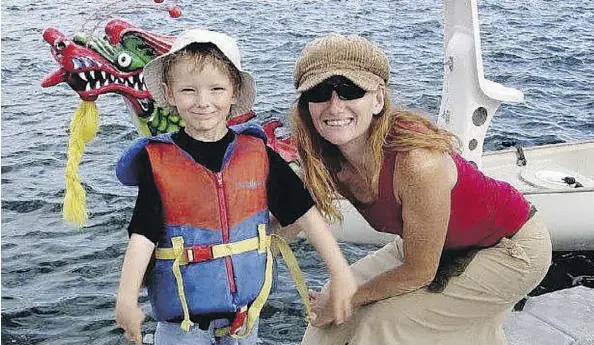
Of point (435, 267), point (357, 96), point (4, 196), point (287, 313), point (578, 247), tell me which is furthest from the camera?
point (4, 196)

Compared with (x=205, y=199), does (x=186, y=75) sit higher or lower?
higher

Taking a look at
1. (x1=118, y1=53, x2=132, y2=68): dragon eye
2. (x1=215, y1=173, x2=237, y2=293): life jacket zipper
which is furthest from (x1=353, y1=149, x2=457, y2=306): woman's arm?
(x1=118, y1=53, x2=132, y2=68): dragon eye

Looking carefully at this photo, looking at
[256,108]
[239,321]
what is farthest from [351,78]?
[256,108]

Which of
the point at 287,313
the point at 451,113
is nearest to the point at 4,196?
the point at 287,313

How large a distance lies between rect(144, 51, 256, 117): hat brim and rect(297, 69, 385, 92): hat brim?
19 cm

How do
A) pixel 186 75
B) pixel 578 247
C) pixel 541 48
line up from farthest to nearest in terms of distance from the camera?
pixel 541 48 → pixel 578 247 → pixel 186 75

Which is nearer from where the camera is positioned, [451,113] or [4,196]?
[451,113]

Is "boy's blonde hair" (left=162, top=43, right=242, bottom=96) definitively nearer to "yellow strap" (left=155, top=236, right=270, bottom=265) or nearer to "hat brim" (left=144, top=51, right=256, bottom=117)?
"hat brim" (left=144, top=51, right=256, bottom=117)

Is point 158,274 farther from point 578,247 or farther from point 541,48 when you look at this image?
point 541,48

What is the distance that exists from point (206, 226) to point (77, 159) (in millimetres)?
906

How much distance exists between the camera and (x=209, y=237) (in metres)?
2.51

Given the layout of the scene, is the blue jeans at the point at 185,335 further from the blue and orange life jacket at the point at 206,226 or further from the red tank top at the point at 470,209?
the red tank top at the point at 470,209

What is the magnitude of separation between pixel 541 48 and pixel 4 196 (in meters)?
8.60

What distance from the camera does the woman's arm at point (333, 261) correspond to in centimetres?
249
